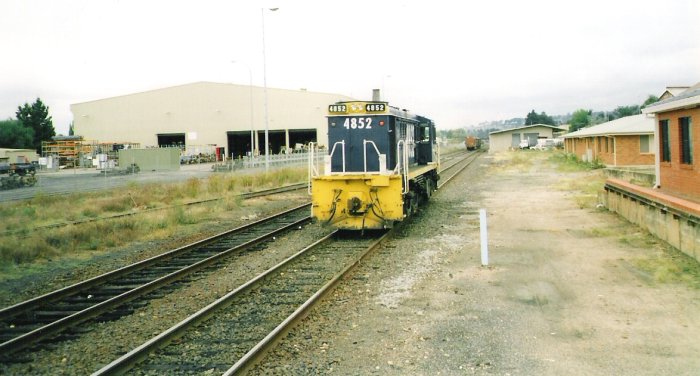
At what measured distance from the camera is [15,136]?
80312 millimetres

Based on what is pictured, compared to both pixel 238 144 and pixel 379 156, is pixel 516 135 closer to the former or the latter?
pixel 238 144

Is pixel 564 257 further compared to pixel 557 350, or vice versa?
pixel 564 257

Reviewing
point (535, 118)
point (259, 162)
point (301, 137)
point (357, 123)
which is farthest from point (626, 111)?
point (357, 123)

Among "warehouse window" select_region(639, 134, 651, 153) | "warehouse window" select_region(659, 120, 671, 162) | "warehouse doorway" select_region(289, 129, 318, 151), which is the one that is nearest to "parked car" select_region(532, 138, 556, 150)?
"warehouse doorway" select_region(289, 129, 318, 151)

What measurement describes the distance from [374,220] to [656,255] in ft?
18.7

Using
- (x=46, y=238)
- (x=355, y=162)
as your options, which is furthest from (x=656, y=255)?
(x=46, y=238)

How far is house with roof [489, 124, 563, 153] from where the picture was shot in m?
89.8

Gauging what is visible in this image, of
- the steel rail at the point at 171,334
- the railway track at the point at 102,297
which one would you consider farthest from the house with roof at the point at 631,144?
the steel rail at the point at 171,334

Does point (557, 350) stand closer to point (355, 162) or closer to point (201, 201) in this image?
point (355, 162)

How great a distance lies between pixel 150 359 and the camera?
586cm

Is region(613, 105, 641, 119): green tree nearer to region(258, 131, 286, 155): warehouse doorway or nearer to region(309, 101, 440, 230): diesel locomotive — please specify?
region(258, 131, 286, 155): warehouse doorway

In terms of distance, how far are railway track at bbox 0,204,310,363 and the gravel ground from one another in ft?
1.23

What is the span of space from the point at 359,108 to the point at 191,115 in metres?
48.7

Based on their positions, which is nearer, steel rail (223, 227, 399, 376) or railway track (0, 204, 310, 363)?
steel rail (223, 227, 399, 376)
